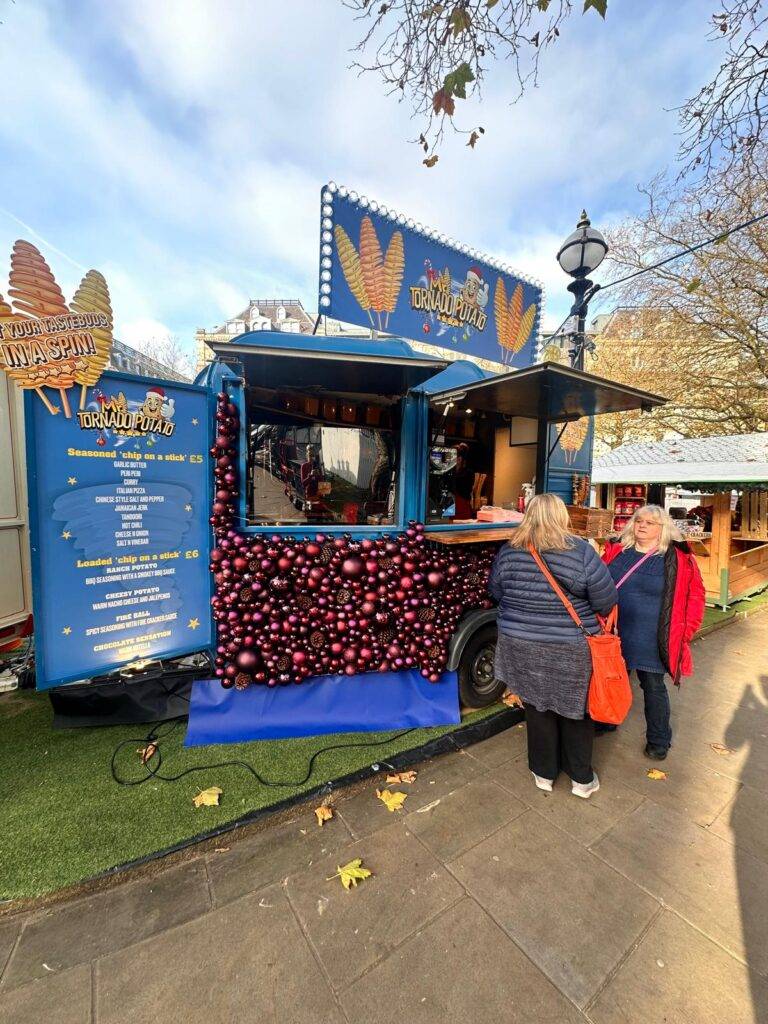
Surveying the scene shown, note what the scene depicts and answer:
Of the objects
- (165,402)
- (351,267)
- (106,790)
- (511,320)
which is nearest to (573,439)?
(511,320)

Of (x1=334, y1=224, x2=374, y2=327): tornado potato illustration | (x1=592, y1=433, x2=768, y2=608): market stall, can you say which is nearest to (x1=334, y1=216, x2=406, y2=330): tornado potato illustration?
(x1=334, y1=224, x2=374, y2=327): tornado potato illustration

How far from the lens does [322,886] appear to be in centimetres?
214

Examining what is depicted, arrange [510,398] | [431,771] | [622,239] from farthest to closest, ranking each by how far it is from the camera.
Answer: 1. [622,239]
2. [510,398]
3. [431,771]

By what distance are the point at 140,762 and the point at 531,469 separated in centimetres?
529

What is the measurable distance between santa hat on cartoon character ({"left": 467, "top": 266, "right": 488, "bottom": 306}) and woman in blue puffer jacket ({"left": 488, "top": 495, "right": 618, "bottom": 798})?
12.0 ft

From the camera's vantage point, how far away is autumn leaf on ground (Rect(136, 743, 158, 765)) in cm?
311

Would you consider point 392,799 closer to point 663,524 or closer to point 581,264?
point 663,524

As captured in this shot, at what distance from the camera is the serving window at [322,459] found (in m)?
3.82

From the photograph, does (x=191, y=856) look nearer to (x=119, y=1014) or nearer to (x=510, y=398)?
(x=119, y=1014)

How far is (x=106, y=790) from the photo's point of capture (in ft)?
9.20

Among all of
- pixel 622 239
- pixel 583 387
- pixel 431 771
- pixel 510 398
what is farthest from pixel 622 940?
pixel 622 239

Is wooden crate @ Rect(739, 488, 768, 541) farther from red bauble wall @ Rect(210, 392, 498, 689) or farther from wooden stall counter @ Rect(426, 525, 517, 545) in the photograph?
red bauble wall @ Rect(210, 392, 498, 689)

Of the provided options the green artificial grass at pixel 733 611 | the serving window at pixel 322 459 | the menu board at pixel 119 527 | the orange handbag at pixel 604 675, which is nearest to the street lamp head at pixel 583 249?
the serving window at pixel 322 459

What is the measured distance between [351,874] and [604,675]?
6.07 ft
